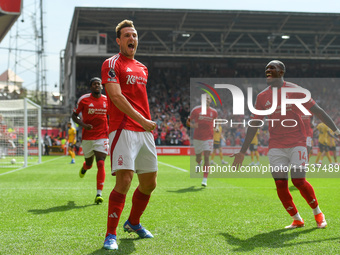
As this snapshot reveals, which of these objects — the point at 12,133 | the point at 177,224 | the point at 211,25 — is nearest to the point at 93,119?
the point at 177,224

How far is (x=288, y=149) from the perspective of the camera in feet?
17.2

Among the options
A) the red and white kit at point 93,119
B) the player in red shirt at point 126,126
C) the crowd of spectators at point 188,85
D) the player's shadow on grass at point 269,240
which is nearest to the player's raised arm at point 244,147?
the player's shadow on grass at point 269,240

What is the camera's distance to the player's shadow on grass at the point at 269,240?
425 centimetres

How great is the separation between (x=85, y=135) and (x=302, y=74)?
40031 millimetres

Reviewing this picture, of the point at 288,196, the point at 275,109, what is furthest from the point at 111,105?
the point at 288,196

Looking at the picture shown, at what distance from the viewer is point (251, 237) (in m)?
4.66

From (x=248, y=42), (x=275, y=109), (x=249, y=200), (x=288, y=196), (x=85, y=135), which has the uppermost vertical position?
(x=248, y=42)

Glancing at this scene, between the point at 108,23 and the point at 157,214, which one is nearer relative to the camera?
the point at 157,214

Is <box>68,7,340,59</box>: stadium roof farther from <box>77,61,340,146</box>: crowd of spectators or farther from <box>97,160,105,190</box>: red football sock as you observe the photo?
<box>97,160,105,190</box>: red football sock

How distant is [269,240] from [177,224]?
4.20ft

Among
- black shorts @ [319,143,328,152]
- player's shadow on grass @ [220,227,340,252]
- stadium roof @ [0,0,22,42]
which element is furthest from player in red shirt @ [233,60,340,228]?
black shorts @ [319,143,328,152]

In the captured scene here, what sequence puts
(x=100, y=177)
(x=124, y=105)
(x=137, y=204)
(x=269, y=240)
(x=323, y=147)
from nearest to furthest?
(x=124, y=105) → (x=269, y=240) → (x=137, y=204) → (x=100, y=177) → (x=323, y=147)

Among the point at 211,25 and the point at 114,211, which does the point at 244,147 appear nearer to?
the point at 114,211

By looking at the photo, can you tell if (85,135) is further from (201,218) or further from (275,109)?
(275,109)
